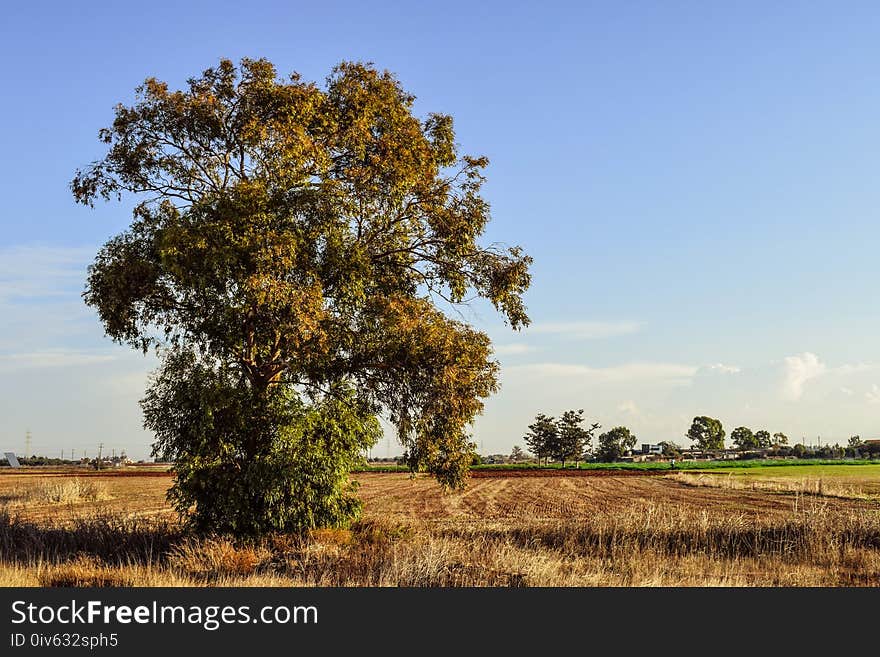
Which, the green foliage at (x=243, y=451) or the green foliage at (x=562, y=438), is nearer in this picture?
the green foliage at (x=243, y=451)

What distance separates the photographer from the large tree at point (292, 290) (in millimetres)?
19391

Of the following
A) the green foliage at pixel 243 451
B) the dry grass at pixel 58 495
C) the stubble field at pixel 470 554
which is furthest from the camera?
the dry grass at pixel 58 495

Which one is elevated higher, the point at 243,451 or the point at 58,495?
the point at 243,451

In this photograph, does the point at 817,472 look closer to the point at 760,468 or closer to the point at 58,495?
the point at 760,468

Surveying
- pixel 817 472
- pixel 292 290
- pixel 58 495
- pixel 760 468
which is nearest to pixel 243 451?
pixel 292 290

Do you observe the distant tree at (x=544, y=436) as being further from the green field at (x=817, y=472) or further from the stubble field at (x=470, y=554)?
the stubble field at (x=470, y=554)

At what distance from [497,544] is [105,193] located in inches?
556

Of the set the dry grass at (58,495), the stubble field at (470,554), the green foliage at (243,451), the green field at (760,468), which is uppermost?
the green foliage at (243,451)

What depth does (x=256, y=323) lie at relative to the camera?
779 inches

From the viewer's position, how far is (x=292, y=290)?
737 inches

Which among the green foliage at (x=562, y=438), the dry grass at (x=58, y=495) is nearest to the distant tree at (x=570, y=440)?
the green foliage at (x=562, y=438)

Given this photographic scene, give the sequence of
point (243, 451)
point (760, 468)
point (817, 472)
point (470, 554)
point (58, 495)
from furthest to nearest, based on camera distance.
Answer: point (760, 468), point (817, 472), point (58, 495), point (243, 451), point (470, 554)

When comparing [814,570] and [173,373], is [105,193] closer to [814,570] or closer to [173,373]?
[173,373]

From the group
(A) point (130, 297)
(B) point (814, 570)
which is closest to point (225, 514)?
(A) point (130, 297)
